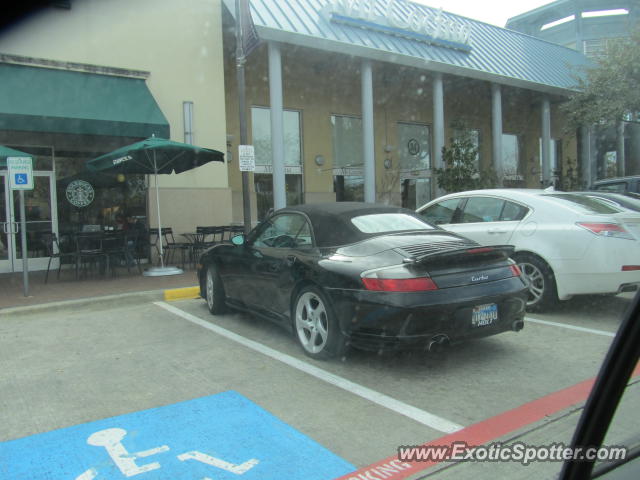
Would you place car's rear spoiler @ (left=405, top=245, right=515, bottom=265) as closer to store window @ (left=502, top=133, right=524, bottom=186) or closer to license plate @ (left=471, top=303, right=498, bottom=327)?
license plate @ (left=471, top=303, right=498, bottom=327)

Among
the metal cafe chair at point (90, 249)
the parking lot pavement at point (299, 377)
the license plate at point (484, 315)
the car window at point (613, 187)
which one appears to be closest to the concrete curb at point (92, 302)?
the parking lot pavement at point (299, 377)

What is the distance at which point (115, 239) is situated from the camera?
10695 millimetres

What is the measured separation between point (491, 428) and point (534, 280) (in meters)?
3.47

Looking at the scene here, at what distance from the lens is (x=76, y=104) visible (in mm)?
10664

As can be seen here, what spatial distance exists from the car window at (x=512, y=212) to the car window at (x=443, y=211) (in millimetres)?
822

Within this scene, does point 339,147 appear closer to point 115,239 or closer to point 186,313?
point 115,239

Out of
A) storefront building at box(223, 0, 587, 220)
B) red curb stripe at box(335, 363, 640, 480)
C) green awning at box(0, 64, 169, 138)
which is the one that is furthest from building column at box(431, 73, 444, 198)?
red curb stripe at box(335, 363, 640, 480)

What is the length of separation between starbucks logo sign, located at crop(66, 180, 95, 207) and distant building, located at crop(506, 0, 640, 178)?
Result: 1038 cm

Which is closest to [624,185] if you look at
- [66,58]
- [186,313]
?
[186,313]

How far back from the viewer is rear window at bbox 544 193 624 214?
6.11m

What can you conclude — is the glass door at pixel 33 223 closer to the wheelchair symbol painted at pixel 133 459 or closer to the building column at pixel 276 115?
Answer: the building column at pixel 276 115

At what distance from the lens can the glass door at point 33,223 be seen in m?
11.4

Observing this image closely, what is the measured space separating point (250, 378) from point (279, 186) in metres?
9.02

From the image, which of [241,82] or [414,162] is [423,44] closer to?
[414,162]
